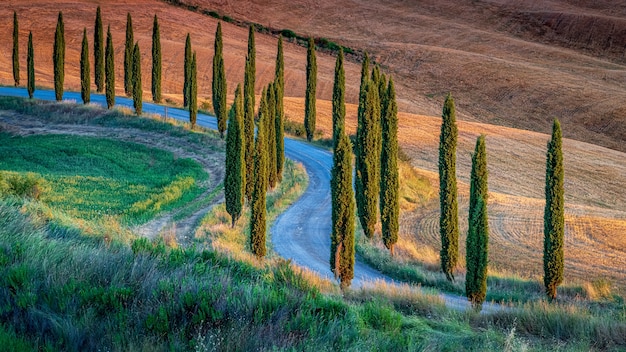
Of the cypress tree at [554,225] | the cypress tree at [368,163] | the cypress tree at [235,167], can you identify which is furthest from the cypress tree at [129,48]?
the cypress tree at [554,225]

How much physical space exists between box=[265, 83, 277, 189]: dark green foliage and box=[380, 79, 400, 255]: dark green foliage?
6488 millimetres

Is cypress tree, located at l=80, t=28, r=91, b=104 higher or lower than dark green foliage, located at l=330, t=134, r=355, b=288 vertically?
lower

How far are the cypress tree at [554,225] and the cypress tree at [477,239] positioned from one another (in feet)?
8.49

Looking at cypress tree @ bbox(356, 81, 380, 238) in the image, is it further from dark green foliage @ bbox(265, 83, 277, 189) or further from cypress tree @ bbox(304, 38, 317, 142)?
cypress tree @ bbox(304, 38, 317, 142)

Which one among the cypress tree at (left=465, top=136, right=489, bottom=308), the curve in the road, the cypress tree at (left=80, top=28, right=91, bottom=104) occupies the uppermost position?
the cypress tree at (left=465, top=136, right=489, bottom=308)

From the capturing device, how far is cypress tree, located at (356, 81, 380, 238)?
27.1 meters

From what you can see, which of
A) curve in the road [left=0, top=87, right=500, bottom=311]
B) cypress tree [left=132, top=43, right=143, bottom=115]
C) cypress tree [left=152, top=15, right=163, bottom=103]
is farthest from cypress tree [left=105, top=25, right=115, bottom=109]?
cypress tree [left=152, top=15, right=163, bottom=103]

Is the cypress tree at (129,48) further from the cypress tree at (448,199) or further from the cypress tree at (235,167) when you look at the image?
the cypress tree at (448,199)

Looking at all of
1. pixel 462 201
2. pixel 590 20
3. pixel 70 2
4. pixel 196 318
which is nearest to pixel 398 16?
pixel 590 20

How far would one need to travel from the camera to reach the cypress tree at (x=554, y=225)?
22141mm

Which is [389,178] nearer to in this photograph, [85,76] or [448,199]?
[448,199]

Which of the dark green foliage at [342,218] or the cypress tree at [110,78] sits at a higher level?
the dark green foliage at [342,218]

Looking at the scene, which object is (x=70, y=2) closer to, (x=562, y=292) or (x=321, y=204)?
(x=321, y=204)

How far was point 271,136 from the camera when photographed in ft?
110
